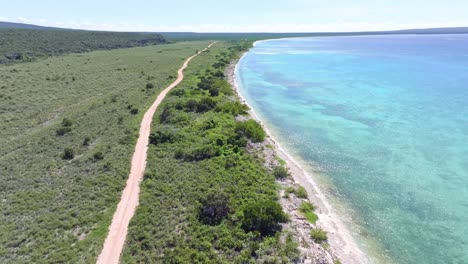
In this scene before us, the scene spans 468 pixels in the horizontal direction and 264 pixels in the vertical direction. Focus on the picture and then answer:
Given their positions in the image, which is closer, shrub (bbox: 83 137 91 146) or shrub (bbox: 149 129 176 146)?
shrub (bbox: 149 129 176 146)

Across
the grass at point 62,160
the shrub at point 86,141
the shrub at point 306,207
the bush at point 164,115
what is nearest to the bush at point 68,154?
the grass at point 62,160

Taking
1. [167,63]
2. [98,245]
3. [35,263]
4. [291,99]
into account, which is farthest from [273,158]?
[167,63]

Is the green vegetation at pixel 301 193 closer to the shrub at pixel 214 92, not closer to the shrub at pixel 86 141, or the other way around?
the shrub at pixel 86 141

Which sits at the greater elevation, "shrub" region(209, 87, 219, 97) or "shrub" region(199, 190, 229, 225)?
"shrub" region(199, 190, 229, 225)

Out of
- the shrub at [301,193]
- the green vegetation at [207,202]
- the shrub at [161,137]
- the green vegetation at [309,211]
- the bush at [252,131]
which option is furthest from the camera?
the bush at [252,131]

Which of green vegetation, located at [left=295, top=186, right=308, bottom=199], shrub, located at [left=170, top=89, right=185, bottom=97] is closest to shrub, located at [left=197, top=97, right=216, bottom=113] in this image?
shrub, located at [left=170, top=89, right=185, bottom=97]

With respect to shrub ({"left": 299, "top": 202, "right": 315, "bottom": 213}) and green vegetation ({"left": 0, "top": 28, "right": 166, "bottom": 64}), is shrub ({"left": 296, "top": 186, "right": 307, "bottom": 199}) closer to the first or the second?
shrub ({"left": 299, "top": 202, "right": 315, "bottom": 213})

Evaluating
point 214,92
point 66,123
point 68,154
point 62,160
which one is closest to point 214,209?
point 68,154
